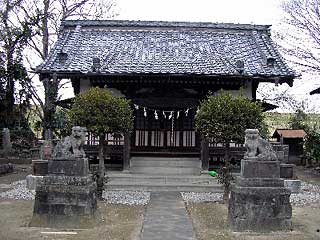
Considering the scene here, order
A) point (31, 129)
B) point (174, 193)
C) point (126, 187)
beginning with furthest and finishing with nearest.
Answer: point (31, 129) < point (126, 187) < point (174, 193)

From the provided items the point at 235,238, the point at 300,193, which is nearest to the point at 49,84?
the point at 300,193

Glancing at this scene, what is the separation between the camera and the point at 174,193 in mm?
13633

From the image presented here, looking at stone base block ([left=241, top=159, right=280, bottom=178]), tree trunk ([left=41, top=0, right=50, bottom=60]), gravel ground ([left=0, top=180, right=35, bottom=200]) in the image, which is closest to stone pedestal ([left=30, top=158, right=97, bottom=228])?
stone base block ([left=241, top=159, right=280, bottom=178])

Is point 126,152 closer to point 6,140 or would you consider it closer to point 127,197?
point 127,197

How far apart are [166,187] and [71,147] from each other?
19.1ft

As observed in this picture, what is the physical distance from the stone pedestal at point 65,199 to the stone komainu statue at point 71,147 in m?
0.12

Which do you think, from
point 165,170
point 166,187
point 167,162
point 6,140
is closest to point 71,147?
point 166,187

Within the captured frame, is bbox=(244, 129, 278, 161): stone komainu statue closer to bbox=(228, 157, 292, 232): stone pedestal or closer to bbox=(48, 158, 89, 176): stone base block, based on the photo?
bbox=(228, 157, 292, 232): stone pedestal

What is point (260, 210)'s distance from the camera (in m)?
8.75

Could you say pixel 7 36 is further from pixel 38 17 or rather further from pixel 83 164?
pixel 83 164

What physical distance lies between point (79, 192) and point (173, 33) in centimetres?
1403

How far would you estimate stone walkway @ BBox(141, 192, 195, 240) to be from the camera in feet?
26.8

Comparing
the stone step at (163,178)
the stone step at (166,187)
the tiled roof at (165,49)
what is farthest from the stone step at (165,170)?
the tiled roof at (165,49)

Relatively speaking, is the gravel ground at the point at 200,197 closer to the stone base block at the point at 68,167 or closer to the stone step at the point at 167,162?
the stone step at the point at 167,162
